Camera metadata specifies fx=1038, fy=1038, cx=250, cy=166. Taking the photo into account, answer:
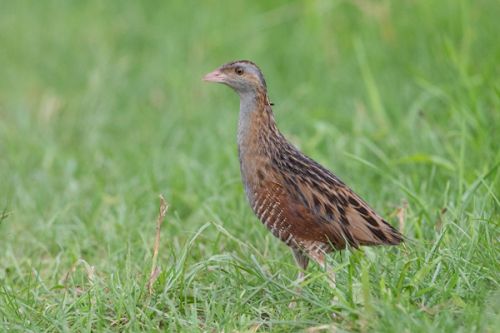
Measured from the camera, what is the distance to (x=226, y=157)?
7.58m

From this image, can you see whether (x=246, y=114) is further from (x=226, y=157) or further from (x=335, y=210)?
(x=226, y=157)

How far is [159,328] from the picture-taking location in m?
4.74

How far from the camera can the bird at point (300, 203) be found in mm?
5062

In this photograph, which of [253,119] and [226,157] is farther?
[226,157]

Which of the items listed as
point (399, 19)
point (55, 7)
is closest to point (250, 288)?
point (399, 19)

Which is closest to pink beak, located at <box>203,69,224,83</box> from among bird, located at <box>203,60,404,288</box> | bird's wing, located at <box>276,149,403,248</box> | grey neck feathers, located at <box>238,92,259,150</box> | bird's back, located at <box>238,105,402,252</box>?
grey neck feathers, located at <box>238,92,259,150</box>

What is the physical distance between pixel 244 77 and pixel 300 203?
32.2 inches

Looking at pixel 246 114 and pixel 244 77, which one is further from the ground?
pixel 244 77

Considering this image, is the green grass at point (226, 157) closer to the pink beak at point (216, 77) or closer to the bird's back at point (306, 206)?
the bird's back at point (306, 206)

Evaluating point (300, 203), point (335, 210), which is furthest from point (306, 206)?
point (335, 210)

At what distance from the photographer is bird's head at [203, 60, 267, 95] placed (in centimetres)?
547

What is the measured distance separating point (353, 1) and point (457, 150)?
303 centimetres

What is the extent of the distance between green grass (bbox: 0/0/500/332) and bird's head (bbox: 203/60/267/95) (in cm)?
65

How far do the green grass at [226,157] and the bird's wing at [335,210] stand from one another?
5.8 inches
